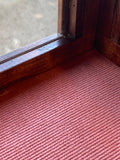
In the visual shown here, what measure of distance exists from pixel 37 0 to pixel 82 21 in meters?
0.22

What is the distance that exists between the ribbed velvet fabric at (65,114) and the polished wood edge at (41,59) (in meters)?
0.03

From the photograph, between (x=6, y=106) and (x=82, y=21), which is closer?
(x=6, y=106)

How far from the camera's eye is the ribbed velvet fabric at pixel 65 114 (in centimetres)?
91

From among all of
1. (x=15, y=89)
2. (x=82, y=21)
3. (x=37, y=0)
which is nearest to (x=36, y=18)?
(x=37, y=0)

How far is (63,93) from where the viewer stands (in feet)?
3.62

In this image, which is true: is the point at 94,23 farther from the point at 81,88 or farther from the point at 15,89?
the point at 15,89

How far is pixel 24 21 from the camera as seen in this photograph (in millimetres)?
1110

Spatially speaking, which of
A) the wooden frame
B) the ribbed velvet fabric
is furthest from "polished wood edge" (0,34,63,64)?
the ribbed velvet fabric

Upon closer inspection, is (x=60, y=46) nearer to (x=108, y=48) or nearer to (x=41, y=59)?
(x=41, y=59)

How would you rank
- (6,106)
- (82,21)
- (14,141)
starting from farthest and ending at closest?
(82,21) < (6,106) < (14,141)

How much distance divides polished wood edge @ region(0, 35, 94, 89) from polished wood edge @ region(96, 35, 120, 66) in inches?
1.6

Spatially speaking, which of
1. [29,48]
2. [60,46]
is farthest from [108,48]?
[29,48]

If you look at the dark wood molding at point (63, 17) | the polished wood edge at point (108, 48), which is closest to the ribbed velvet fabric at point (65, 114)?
the polished wood edge at point (108, 48)

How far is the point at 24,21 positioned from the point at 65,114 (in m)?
0.41
